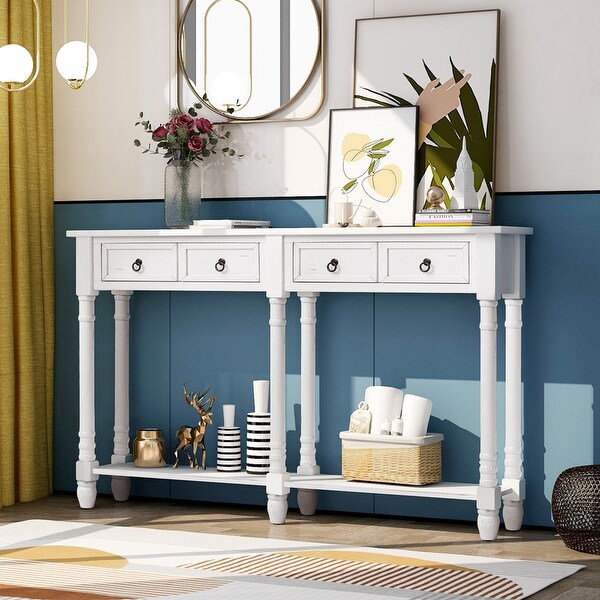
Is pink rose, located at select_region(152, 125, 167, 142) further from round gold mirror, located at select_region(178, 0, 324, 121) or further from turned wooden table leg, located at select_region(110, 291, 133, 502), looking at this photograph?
turned wooden table leg, located at select_region(110, 291, 133, 502)

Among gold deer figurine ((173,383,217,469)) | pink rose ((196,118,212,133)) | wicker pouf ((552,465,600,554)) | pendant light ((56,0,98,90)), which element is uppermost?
pendant light ((56,0,98,90))

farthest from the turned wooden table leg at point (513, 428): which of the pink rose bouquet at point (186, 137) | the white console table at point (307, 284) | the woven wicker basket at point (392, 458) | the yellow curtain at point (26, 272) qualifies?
the yellow curtain at point (26, 272)

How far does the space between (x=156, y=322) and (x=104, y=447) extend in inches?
21.6

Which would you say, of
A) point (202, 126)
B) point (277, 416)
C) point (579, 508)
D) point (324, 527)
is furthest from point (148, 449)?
point (579, 508)

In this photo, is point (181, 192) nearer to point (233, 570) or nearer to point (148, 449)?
point (148, 449)

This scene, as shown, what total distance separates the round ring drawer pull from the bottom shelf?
73cm

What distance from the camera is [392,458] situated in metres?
4.10

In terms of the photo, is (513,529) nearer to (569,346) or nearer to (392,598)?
(569,346)

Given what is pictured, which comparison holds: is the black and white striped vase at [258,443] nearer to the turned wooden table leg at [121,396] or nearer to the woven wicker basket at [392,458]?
the woven wicker basket at [392,458]

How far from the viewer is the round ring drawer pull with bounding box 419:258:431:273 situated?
3904mm

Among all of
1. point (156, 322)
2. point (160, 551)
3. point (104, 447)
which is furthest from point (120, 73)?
point (160, 551)

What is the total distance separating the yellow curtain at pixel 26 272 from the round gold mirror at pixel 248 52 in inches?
24.3

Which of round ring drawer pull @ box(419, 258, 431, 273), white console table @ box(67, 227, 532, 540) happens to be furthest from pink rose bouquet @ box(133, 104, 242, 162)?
round ring drawer pull @ box(419, 258, 431, 273)

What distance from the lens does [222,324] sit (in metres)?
4.62
